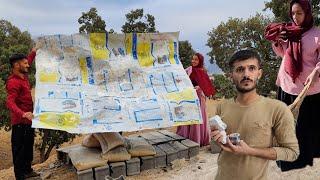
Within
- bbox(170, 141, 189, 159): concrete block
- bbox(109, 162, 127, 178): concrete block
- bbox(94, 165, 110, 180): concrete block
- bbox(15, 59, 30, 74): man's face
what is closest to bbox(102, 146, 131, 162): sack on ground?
bbox(109, 162, 127, 178): concrete block

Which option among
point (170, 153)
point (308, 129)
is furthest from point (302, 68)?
point (170, 153)

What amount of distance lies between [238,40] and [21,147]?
659 inches

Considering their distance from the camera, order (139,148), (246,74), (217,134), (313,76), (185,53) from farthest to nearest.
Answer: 1. (185,53)
2. (139,148)
3. (313,76)
4. (246,74)
5. (217,134)

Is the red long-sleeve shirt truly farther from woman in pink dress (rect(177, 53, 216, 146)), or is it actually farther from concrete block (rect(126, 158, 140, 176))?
woman in pink dress (rect(177, 53, 216, 146))

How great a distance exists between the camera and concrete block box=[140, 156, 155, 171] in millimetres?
5629

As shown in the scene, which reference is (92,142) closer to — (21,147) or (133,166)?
(133,166)

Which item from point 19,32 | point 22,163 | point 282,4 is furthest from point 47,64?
point 19,32

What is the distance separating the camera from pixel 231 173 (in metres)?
2.29

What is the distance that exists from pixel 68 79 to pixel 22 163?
4.04 ft

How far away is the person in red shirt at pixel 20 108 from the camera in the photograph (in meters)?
5.06

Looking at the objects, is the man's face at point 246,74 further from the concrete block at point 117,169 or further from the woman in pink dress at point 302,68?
the concrete block at point 117,169

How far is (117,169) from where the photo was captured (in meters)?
5.32

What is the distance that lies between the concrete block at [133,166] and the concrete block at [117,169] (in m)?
0.08

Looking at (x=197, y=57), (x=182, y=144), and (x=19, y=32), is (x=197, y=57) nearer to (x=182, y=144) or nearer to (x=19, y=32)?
(x=182, y=144)
